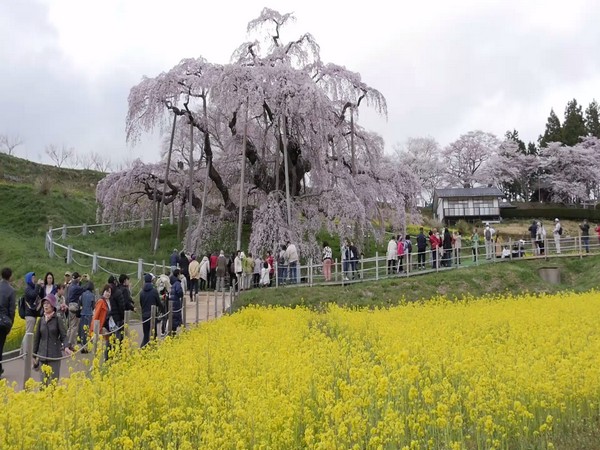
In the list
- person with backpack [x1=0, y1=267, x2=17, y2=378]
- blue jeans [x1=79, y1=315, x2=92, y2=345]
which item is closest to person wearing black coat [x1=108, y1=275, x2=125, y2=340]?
blue jeans [x1=79, y1=315, x2=92, y2=345]

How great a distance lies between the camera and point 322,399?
5055 millimetres

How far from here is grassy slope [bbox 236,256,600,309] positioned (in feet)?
57.4

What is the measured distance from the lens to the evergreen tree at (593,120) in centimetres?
6247

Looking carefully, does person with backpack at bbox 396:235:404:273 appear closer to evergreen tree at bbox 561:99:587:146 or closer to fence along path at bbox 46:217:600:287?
fence along path at bbox 46:217:600:287

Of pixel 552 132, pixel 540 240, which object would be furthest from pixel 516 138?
pixel 540 240

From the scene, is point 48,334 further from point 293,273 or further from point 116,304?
point 293,273

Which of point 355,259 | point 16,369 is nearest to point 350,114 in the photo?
point 355,259

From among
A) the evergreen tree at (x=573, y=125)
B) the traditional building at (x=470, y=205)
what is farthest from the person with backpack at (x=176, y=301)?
the evergreen tree at (x=573, y=125)

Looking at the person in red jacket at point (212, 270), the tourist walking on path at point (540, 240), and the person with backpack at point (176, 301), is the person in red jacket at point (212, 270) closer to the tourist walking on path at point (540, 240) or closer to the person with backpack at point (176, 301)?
the person with backpack at point (176, 301)

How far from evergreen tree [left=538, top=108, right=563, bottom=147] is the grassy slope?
4658cm

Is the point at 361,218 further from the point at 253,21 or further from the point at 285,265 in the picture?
the point at 253,21

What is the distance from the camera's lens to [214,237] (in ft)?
81.5

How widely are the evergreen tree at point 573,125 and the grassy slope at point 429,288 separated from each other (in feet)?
151

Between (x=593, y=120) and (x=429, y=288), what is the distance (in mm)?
55044
